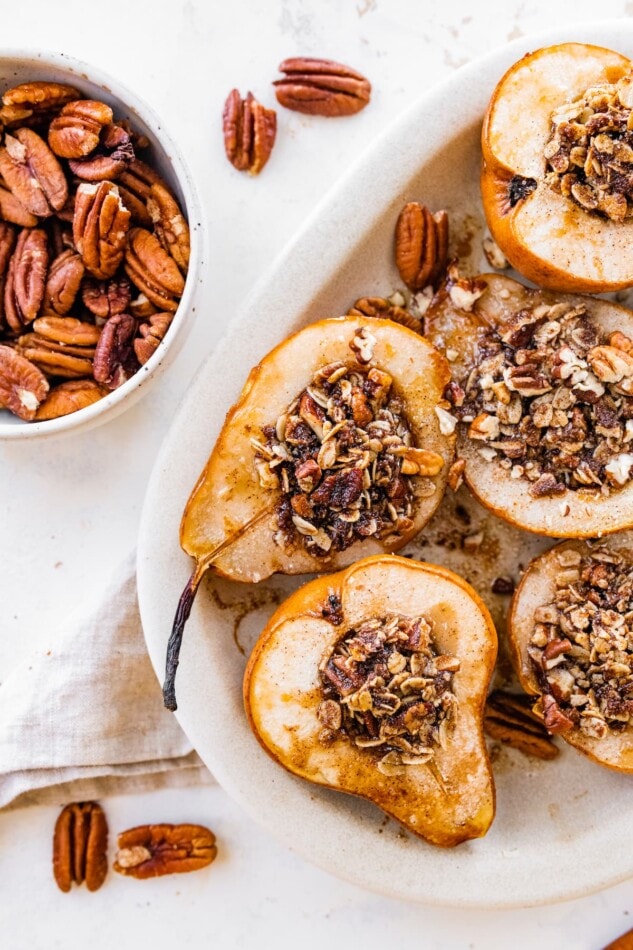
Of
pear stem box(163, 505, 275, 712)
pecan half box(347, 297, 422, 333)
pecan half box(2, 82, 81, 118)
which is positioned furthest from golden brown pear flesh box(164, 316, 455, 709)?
pecan half box(2, 82, 81, 118)

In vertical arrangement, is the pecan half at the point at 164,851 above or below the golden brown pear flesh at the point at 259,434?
below

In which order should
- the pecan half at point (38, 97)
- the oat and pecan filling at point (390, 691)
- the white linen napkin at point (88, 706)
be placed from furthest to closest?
the white linen napkin at point (88, 706)
the pecan half at point (38, 97)
the oat and pecan filling at point (390, 691)

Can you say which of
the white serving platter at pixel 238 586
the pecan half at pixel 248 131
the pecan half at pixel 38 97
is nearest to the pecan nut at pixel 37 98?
the pecan half at pixel 38 97

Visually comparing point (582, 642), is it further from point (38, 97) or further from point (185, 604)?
point (38, 97)

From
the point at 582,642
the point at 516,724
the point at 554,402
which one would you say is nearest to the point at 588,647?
the point at 582,642

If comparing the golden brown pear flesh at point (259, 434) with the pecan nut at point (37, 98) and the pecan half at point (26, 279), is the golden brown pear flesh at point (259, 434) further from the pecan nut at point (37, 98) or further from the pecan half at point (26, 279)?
the pecan nut at point (37, 98)

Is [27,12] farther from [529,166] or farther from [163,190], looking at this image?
[529,166]

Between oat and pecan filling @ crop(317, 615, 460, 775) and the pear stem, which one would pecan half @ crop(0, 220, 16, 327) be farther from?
oat and pecan filling @ crop(317, 615, 460, 775)
